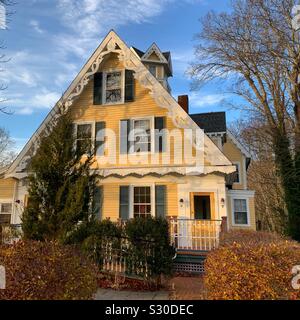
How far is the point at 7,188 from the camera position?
48.7 ft

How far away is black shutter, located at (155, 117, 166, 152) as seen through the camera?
13.2 meters

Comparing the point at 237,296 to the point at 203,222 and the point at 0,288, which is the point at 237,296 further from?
the point at 203,222

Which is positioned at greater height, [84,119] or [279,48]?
[279,48]

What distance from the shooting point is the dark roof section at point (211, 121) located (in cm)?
1736

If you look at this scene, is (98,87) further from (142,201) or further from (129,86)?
(142,201)

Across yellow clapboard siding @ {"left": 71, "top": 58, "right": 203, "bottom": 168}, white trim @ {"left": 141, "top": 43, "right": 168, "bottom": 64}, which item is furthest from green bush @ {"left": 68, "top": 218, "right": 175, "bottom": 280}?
white trim @ {"left": 141, "top": 43, "right": 168, "bottom": 64}

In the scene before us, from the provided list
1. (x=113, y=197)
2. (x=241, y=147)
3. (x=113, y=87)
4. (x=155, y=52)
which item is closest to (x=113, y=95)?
(x=113, y=87)

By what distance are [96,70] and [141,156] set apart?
4720mm

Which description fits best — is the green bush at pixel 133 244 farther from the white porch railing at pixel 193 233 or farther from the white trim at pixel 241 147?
the white trim at pixel 241 147

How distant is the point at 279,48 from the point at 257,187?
71.9 feet

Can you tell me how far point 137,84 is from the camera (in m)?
14.1

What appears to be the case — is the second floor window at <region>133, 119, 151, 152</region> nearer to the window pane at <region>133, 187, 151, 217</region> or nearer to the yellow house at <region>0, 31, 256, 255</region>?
the yellow house at <region>0, 31, 256, 255</region>

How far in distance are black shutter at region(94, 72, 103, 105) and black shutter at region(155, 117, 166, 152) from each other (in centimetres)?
325

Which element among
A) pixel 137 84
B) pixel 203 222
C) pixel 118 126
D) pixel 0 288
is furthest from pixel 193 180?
pixel 0 288
